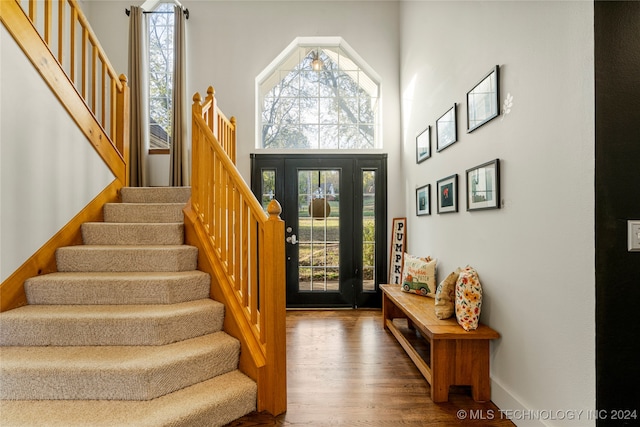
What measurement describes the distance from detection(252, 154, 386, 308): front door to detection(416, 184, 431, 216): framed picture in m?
0.80

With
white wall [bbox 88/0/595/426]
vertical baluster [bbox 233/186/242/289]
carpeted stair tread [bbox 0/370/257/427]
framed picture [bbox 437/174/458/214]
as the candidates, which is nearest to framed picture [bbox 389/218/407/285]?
white wall [bbox 88/0/595/426]

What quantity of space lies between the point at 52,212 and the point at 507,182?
315 cm

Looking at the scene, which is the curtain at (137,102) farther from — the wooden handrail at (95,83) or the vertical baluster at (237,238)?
the vertical baluster at (237,238)

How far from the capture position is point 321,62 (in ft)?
15.9

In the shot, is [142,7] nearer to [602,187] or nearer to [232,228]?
[232,228]

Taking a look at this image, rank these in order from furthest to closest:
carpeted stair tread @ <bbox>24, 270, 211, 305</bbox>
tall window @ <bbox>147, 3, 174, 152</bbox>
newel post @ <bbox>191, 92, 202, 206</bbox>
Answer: tall window @ <bbox>147, 3, 174, 152</bbox>
newel post @ <bbox>191, 92, 202, 206</bbox>
carpeted stair tread @ <bbox>24, 270, 211, 305</bbox>

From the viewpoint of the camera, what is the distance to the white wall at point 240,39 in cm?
466

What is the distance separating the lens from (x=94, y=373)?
5.96 feet

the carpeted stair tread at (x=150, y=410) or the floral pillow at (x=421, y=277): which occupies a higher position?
the floral pillow at (x=421, y=277)

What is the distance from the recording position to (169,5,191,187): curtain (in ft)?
14.8

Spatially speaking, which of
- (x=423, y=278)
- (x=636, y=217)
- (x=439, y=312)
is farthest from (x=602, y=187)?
(x=423, y=278)

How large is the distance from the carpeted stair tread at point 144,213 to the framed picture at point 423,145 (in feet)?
7.98

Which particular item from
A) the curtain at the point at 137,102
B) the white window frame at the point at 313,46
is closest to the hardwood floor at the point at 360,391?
the white window frame at the point at 313,46

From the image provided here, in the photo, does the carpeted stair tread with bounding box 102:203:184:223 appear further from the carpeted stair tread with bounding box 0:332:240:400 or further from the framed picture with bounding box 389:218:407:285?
the framed picture with bounding box 389:218:407:285
